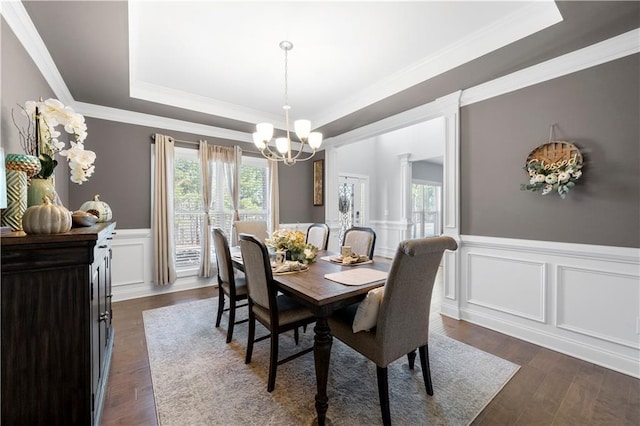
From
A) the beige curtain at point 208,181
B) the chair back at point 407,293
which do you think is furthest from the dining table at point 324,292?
the beige curtain at point 208,181

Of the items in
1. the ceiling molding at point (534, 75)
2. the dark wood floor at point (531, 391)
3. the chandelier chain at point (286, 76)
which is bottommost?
the dark wood floor at point (531, 391)

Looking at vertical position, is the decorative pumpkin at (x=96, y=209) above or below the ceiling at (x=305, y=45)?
below

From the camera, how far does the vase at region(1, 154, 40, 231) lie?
4.11 ft

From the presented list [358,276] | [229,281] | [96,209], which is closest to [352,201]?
[229,281]

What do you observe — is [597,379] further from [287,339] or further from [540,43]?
[540,43]

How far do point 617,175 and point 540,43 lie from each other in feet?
4.01

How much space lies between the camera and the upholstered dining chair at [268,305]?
6.09ft

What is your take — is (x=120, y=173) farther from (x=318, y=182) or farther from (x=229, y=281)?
Result: (x=318, y=182)

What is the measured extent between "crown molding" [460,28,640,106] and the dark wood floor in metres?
2.47

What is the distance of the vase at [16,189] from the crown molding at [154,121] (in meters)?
2.80

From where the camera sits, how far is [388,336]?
5.13 ft

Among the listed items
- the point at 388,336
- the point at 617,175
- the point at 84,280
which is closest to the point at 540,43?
the point at 617,175

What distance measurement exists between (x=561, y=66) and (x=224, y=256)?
348 centimetres

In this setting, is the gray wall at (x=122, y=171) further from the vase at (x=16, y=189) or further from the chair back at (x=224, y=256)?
the vase at (x=16, y=189)
